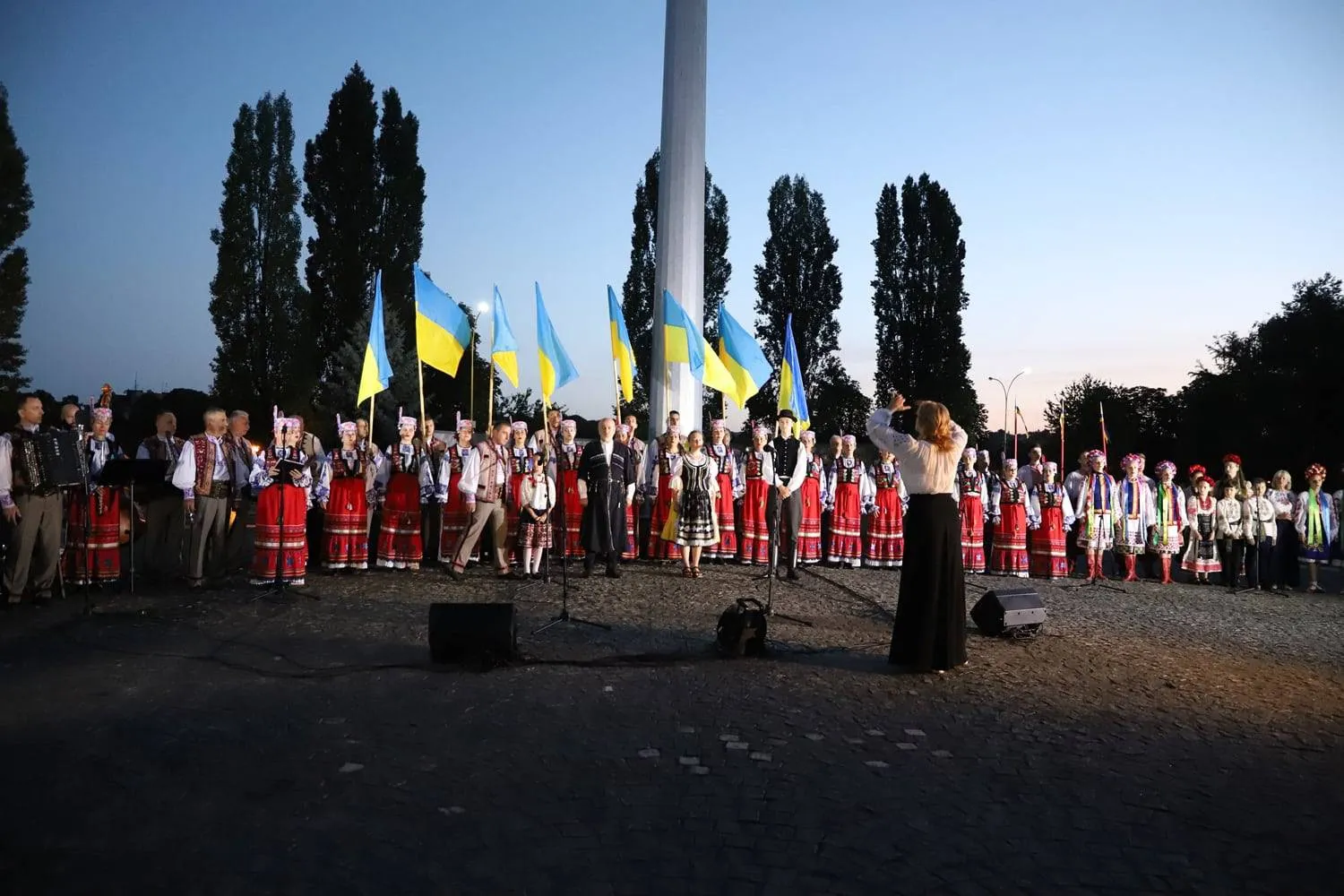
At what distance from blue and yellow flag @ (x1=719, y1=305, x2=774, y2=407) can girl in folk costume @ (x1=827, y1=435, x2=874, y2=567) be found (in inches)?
79.4

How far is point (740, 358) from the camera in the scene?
14.6m

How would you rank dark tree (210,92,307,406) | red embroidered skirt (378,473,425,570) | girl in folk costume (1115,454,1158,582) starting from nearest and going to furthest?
red embroidered skirt (378,473,425,570), girl in folk costume (1115,454,1158,582), dark tree (210,92,307,406)

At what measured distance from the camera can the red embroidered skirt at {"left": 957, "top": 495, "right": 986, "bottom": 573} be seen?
14.9 metres

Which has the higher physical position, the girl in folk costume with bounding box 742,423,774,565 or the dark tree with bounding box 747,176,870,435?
the dark tree with bounding box 747,176,870,435

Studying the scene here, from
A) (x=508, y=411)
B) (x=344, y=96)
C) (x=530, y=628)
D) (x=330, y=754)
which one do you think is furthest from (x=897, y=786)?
(x=344, y=96)

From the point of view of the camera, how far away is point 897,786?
471 centimetres

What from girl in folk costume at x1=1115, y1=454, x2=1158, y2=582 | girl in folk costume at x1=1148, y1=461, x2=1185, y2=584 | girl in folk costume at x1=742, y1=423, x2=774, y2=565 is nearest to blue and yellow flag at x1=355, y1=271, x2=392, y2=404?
girl in folk costume at x1=742, y1=423, x2=774, y2=565

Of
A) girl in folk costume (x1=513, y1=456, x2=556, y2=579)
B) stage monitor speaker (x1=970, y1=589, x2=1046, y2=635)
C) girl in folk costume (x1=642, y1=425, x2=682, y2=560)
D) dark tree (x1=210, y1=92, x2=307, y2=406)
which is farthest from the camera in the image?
dark tree (x1=210, y1=92, x2=307, y2=406)

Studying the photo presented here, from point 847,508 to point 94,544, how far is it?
11.2 meters

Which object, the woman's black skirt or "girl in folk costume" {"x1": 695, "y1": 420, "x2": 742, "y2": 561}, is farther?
"girl in folk costume" {"x1": 695, "y1": 420, "x2": 742, "y2": 561}

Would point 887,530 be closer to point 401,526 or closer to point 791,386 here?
point 791,386

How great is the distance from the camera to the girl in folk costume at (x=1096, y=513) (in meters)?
15.0

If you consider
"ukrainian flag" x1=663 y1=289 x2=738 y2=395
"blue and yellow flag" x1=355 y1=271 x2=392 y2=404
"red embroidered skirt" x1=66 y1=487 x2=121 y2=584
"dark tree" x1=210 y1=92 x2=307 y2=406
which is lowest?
"red embroidered skirt" x1=66 y1=487 x2=121 y2=584

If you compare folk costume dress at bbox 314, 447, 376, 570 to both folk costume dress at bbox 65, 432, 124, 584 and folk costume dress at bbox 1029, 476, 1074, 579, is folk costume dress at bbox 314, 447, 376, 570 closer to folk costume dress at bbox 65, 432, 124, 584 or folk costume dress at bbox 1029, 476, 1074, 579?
folk costume dress at bbox 65, 432, 124, 584
